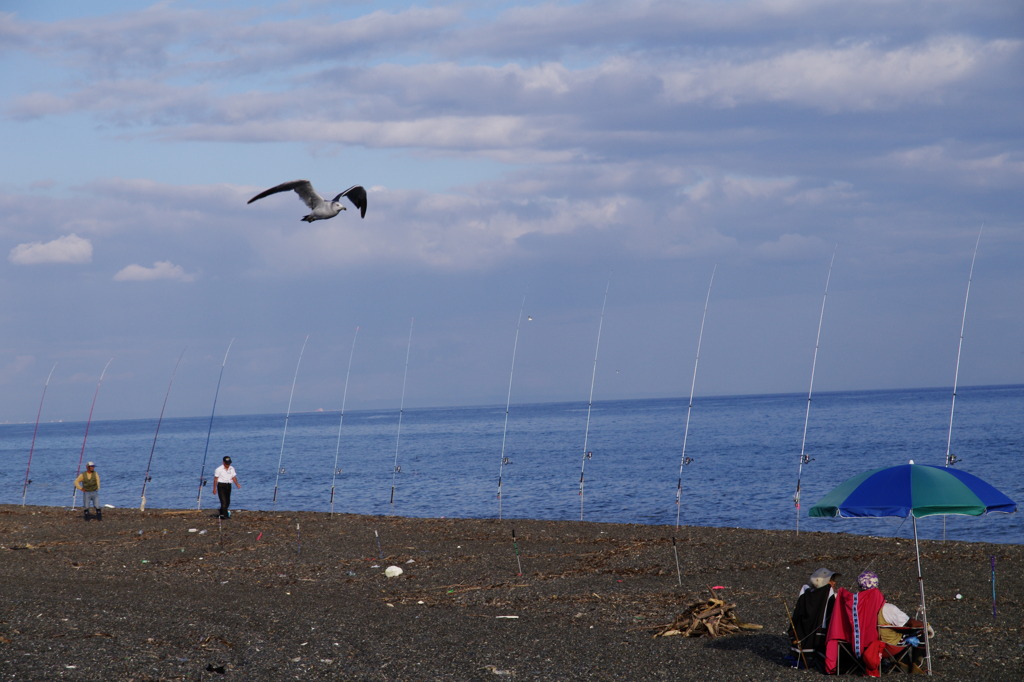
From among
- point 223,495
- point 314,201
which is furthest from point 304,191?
point 223,495

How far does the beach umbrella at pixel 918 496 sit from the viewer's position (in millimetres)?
8273

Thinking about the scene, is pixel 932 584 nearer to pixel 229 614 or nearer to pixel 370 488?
pixel 229 614

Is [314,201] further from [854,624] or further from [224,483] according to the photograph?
[224,483]

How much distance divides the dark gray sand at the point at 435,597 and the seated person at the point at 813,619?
21cm

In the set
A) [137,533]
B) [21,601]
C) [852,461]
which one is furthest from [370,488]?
[21,601]

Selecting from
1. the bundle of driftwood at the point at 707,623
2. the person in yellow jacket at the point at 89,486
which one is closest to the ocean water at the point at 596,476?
the person in yellow jacket at the point at 89,486

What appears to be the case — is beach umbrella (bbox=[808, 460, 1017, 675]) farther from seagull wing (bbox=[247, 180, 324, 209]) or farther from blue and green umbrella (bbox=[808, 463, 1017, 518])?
seagull wing (bbox=[247, 180, 324, 209])

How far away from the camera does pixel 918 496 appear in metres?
8.34

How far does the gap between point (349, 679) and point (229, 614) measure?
11.2ft

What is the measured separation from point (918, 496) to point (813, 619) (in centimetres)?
150

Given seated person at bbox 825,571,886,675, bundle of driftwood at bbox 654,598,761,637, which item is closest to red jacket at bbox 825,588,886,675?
seated person at bbox 825,571,886,675

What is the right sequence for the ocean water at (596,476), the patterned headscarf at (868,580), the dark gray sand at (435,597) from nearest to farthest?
the patterned headscarf at (868,580), the dark gray sand at (435,597), the ocean water at (596,476)

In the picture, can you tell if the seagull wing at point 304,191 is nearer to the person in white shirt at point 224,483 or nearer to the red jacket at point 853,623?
the red jacket at point 853,623

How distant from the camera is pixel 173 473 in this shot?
52.3 metres
